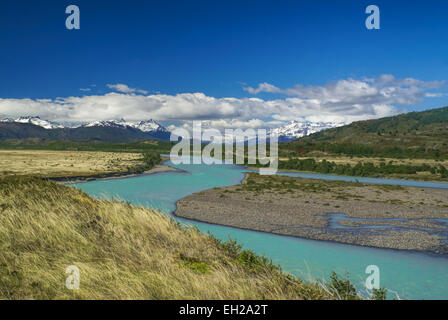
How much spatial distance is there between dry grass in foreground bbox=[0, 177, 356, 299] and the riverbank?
66.3ft

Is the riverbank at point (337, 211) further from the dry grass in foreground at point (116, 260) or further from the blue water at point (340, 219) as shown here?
the dry grass in foreground at point (116, 260)

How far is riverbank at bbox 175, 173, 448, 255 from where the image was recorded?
2697 centimetres

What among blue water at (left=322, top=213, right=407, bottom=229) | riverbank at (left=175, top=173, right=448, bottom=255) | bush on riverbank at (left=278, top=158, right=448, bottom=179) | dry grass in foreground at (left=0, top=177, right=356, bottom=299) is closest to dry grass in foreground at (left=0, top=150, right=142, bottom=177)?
riverbank at (left=175, top=173, right=448, bottom=255)

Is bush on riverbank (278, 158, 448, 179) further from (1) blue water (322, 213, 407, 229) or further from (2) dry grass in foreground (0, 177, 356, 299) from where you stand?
(2) dry grass in foreground (0, 177, 356, 299)

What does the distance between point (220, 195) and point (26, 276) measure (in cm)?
4244

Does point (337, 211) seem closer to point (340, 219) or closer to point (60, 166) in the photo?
point (340, 219)

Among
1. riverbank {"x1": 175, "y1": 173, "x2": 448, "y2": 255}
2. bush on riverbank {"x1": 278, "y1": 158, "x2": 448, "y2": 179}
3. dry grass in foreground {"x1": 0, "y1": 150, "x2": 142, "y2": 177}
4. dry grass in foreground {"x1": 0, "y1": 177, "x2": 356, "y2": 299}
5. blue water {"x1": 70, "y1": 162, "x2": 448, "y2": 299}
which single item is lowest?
blue water {"x1": 70, "y1": 162, "x2": 448, "y2": 299}

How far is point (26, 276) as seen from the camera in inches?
255

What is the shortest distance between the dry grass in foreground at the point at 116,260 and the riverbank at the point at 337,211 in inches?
796

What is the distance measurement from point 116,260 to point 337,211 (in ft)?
117

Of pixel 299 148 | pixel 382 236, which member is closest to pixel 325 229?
pixel 382 236

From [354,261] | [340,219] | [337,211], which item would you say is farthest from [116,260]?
[337,211]

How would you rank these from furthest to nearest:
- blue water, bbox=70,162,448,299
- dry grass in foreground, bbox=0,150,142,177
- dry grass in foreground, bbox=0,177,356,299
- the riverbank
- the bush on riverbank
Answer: the bush on riverbank → dry grass in foreground, bbox=0,150,142,177 → the riverbank → blue water, bbox=70,162,448,299 → dry grass in foreground, bbox=0,177,356,299
